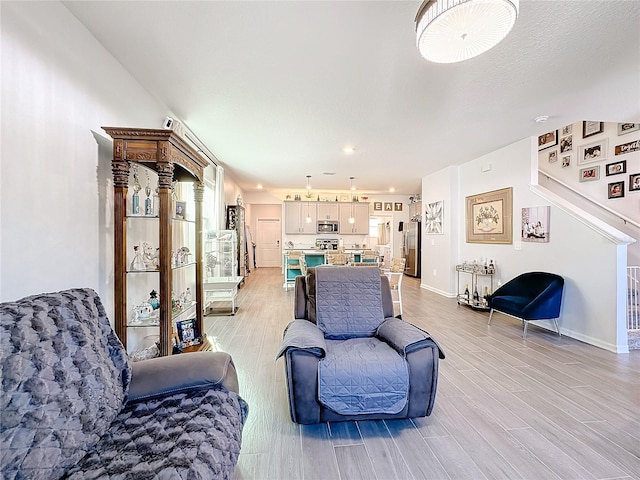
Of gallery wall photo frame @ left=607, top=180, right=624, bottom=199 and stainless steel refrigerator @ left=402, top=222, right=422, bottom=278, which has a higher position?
gallery wall photo frame @ left=607, top=180, right=624, bottom=199

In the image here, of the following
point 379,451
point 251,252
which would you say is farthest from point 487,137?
point 251,252

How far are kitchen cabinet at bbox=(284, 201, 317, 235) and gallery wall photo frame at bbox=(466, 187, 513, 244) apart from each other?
483 centimetres

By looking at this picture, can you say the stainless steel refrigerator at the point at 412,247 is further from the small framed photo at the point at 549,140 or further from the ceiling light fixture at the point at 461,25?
the ceiling light fixture at the point at 461,25

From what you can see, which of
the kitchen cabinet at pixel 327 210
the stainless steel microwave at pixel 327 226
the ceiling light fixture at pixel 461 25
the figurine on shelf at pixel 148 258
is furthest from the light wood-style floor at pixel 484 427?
the kitchen cabinet at pixel 327 210

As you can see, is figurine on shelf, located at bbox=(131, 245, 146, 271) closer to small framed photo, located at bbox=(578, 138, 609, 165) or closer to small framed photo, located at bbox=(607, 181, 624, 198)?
small framed photo, located at bbox=(607, 181, 624, 198)

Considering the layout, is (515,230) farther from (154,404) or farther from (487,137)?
(154,404)

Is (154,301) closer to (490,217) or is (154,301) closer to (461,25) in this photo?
(461,25)

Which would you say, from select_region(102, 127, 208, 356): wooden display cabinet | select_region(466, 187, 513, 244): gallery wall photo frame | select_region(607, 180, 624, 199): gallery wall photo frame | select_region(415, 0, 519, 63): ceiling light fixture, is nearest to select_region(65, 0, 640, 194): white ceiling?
select_region(415, 0, 519, 63): ceiling light fixture

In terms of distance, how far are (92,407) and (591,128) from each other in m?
7.46

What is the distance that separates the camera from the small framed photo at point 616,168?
4.63 m

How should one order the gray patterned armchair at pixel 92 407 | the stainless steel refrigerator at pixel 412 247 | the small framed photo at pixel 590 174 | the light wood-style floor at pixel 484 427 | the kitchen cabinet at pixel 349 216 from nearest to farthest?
the gray patterned armchair at pixel 92 407
the light wood-style floor at pixel 484 427
the small framed photo at pixel 590 174
the stainless steel refrigerator at pixel 412 247
the kitchen cabinet at pixel 349 216

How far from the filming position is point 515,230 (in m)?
4.49

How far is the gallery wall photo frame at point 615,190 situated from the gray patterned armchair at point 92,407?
638 cm

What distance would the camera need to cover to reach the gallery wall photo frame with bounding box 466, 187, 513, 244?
463cm
